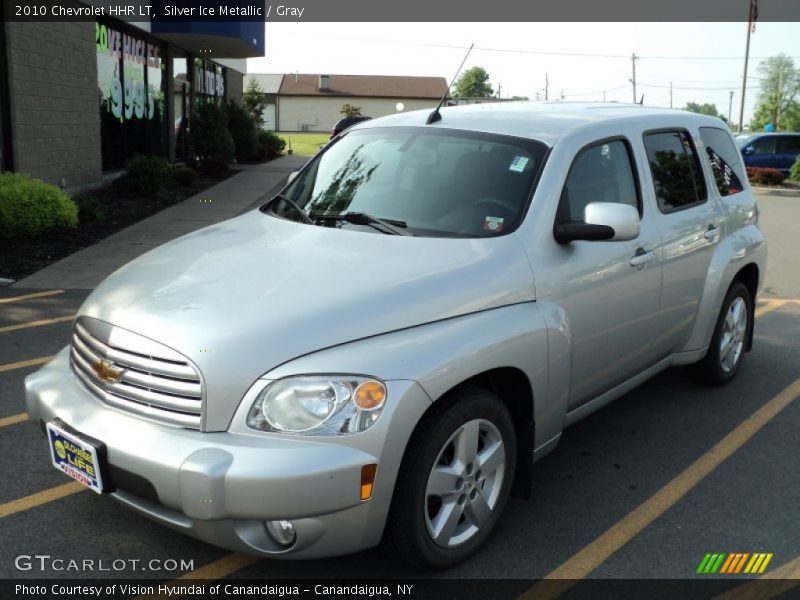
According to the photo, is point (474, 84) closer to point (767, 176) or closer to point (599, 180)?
point (767, 176)

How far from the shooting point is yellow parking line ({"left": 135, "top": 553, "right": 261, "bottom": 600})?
3142mm

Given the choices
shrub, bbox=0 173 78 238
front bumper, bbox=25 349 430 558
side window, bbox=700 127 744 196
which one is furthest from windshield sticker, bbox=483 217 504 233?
shrub, bbox=0 173 78 238

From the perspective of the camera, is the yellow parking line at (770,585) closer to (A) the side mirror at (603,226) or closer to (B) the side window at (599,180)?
(A) the side mirror at (603,226)

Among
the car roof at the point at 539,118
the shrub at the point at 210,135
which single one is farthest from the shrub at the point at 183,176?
the car roof at the point at 539,118

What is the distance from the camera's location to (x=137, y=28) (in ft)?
57.8

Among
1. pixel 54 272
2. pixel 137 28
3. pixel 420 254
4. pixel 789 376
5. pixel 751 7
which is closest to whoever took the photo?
pixel 420 254

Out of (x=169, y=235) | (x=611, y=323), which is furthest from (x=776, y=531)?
(x=169, y=235)

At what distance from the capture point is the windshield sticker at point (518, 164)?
12.6 feet

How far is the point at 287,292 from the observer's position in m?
3.05

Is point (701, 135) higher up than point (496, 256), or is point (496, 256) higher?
point (701, 135)

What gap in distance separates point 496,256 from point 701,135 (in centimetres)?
252

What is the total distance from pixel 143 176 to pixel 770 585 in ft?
44.9

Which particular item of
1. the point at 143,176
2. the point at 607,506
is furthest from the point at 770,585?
the point at 143,176

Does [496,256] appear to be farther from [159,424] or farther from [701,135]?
[701,135]
